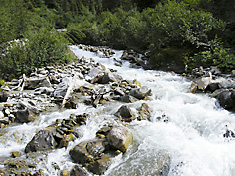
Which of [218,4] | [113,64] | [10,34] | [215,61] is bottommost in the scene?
[113,64]

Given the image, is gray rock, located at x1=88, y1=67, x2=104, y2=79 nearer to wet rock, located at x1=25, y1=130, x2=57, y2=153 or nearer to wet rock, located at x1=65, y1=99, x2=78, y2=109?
wet rock, located at x1=65, y1=99, x2=78, y2=109

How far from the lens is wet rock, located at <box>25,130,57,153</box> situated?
3691 millimetres

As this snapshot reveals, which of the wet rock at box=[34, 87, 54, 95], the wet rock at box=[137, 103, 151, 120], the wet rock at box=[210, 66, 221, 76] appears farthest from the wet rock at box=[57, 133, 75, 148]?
the wet rock at box=[210, 66, 221, 76]

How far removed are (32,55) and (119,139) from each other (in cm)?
707

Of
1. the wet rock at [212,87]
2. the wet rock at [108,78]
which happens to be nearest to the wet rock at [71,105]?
the wet rock at [108,78]

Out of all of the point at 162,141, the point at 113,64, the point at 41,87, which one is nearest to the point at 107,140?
the point at 162,141

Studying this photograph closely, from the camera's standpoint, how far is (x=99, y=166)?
10.4 feet

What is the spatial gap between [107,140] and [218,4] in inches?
490

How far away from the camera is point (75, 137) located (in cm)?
408

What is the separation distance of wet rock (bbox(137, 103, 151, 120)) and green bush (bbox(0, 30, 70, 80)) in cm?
589

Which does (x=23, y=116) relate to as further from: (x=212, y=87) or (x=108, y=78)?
(x=212, y=87)

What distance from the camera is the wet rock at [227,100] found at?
5.45 metres

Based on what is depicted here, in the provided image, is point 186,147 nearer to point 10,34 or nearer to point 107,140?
point 107,140

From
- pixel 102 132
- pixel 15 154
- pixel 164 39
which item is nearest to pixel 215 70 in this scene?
pixel 164 39
